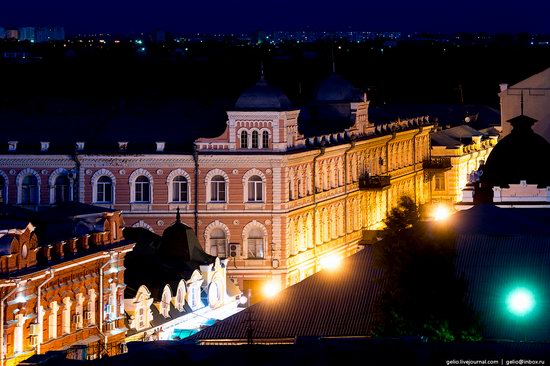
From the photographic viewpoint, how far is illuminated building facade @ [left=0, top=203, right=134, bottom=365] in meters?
49.1

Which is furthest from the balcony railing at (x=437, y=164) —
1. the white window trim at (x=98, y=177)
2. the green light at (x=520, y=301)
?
Answer: the green light at (x=520, y=301)

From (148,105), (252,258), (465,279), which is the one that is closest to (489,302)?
(465,279)

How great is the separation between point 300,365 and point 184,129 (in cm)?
3935

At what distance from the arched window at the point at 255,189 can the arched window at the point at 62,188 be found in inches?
238

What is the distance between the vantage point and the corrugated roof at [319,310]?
48.5m

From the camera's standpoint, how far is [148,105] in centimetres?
8125

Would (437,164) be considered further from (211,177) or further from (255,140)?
(211,177)

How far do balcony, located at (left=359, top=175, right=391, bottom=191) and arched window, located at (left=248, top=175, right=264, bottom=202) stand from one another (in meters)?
9.78

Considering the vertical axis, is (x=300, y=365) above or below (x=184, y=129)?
below

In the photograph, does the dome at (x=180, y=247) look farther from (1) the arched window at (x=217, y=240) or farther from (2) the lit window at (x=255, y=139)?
(2) the lit window at (x=255, y=139)

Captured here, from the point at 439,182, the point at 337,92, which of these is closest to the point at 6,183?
the point at 337,92

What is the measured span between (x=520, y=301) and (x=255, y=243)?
28366 millimetres

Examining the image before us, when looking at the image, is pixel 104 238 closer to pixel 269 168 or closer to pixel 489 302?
pixel 489 302

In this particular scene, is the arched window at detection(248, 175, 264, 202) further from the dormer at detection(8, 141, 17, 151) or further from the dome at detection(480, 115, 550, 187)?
the dome at detection(480, 115, 550, 187)
